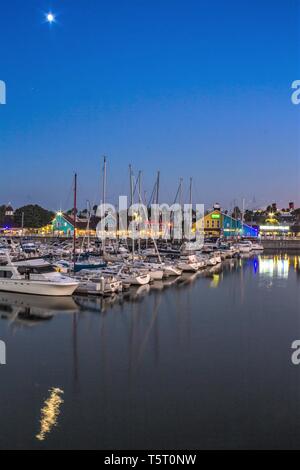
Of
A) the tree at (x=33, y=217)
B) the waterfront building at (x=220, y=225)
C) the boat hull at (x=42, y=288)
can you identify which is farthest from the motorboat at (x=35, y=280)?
the tree at (x=33, y=217)

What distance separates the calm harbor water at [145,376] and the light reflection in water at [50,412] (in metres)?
0.04

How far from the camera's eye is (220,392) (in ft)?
39.9

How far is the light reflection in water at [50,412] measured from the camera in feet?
32.3

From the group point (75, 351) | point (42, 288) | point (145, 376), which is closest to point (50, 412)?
point (145, 376)

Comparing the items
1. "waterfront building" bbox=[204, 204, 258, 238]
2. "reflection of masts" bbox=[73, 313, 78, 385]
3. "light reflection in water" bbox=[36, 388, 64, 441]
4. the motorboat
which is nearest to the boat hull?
the motorboat

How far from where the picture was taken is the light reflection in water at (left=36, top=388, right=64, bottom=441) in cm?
985

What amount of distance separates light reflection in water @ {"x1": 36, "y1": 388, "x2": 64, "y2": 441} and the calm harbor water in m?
0.04

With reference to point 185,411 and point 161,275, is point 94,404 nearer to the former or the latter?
point 185,411

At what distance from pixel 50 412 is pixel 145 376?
11.1ft

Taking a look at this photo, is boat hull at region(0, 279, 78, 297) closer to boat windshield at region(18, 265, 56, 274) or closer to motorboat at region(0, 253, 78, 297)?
motorboat at region(0, 253, 78, 297)

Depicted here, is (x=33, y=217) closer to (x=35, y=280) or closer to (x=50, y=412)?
(x=35, y=280)

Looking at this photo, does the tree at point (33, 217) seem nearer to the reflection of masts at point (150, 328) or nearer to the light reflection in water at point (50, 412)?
the reflection of masts at point (150, 328)

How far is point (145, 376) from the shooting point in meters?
13.4
